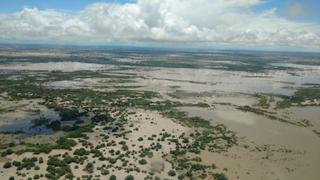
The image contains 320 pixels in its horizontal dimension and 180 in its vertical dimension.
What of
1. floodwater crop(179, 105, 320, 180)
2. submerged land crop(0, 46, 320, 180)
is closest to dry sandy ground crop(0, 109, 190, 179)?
submerged land crop(0, 46, 320, 180)

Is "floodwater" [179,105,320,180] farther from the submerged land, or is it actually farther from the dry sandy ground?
the dry sandy ground

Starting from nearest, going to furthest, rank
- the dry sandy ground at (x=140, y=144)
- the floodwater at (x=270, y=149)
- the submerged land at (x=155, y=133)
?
the dry sandy ground at (x=140, y=144) → the submerged land at (x=155, y=133) → the floodwater at (x=270, y=149)

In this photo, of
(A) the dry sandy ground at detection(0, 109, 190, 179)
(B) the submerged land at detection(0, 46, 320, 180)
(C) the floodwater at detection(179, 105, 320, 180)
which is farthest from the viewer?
(C) the floodwater at detection(179, 105, 320, 180)

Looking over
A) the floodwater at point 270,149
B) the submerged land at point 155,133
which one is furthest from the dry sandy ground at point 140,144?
the floodwater at point 270,149

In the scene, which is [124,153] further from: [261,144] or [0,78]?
[0,78]

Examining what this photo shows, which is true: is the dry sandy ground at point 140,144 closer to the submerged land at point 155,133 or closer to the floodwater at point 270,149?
the submerged land at point 155,133

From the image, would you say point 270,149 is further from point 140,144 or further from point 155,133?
point 140,144

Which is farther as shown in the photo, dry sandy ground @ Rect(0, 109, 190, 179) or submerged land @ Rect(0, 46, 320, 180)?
Result: submerged land @ Rect(0, 46, 320, 180)

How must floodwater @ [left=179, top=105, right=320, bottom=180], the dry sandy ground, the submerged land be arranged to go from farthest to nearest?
floodwater @ [left=179, top=105, right=320, bottom=180] < the submerged land < the dry sandy ground

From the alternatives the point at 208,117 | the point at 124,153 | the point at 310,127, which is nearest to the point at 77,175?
the point at 124,153

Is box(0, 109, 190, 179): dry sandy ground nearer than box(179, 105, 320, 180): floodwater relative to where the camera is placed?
Yes

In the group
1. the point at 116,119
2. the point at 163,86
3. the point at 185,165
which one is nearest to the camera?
the point at 185,165
